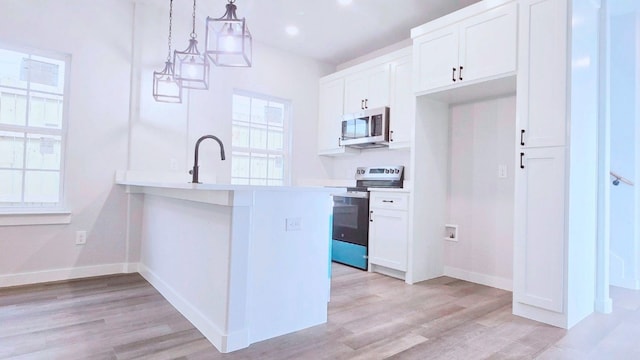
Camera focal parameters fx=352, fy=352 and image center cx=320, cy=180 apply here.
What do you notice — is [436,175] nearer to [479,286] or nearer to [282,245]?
[479,286]

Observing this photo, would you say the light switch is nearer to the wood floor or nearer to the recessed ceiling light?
the wood floor

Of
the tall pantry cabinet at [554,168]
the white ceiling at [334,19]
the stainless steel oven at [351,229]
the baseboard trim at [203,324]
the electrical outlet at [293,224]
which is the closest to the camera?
the baseboard trim at [203,324]

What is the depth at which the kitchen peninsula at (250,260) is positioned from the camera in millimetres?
1960

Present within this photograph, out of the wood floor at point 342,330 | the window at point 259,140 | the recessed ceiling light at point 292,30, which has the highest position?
the recessed ceiling light at point 292,30

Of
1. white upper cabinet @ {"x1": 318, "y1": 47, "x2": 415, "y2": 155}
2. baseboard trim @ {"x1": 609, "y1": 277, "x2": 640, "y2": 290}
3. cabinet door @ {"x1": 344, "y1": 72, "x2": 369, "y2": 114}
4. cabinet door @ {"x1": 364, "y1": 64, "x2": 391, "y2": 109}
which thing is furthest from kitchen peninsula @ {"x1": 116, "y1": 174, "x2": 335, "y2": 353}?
baseboard trim @ {"x1": 609, "y1": 277, "x2": 640, "y2": 290}

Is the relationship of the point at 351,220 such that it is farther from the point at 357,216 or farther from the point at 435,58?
the point at 435,58

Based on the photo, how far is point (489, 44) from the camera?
2881 mm

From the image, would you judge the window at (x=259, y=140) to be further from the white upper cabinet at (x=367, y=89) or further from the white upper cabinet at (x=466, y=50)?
the white upper cabinet at (x=466, y=50)

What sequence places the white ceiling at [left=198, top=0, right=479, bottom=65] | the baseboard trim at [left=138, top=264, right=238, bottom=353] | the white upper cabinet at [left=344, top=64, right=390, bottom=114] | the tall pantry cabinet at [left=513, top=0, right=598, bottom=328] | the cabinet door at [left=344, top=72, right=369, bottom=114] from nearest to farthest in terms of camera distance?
1. the baseboard trim at [left=138, top=264, right=238, bottom=353]
2. the tall pantry cabinet at [left=513, top=0, right=598, bottom=328]
3. the white ceiling at [left=198, top=0, right=479, bottom=65]
4. the white upper cabinet at [left=344, top=64, right=390, bottom=114]
5. the cabinet door at [left=344, top=72, right=369, bottom=114]

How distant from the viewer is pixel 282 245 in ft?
7.21

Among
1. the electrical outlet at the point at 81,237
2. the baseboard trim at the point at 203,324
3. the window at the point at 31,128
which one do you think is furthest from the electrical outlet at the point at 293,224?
the window at the point at 31,128

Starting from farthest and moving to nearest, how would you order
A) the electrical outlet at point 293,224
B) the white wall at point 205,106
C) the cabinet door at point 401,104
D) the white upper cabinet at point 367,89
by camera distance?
the white upper cabinet at point 367,89, the cabinet door at point 401,104, the white wall at point 205,106, the electrical outlet at point 293,224

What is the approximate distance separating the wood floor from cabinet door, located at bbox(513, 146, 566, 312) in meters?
0.24

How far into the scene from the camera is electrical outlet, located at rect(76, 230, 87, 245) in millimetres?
3391
